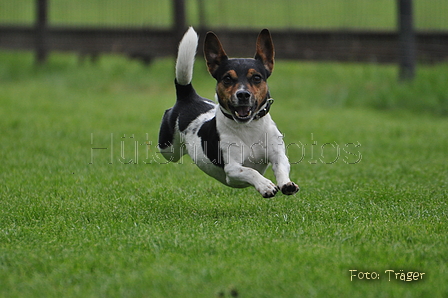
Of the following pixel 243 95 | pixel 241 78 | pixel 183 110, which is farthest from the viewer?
pixel 183 110

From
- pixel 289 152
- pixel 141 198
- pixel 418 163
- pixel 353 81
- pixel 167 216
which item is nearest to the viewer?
pixel 167 216

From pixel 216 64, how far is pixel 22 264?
2.26 metres

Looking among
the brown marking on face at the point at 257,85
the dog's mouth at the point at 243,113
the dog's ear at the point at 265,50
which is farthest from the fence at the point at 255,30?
the dog's mouth at the point at 243,113

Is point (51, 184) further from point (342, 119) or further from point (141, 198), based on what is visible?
point (342, 119)

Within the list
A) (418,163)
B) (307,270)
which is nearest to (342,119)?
(418,163)

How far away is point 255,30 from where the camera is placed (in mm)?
16531

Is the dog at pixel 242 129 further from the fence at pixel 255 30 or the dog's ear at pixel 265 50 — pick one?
the fence at pixel 255 30

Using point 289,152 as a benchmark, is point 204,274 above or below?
above

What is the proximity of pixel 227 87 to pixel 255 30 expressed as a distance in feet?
38.6

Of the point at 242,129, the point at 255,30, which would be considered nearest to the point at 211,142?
the point at 242,129

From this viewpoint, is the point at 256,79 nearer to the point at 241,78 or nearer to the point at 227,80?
the point at 241,78

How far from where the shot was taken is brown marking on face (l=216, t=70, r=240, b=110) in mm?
4977

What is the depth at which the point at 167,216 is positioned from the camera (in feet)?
17.0

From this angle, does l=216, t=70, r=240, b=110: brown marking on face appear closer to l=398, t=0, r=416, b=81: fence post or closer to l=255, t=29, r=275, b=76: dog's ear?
l=255, t=29, r=275, b=76: dog's ear
